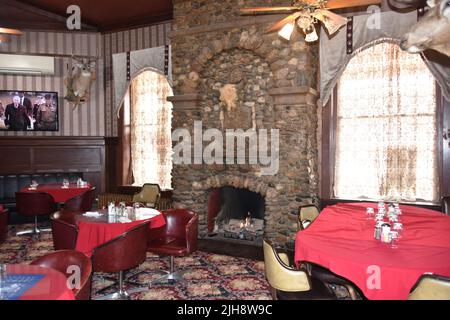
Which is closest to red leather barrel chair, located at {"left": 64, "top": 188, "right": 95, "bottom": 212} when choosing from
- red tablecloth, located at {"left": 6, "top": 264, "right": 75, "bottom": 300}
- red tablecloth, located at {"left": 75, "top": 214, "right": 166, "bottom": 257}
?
red tablecloth, located at {"left": 75, "top": 214, "right": 166, "bottom": 257}

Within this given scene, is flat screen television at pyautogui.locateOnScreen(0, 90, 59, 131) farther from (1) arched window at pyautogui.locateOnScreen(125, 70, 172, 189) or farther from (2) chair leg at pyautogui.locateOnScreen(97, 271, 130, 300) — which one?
(2) chair leg at pyautogui.locateOnScreen(97, 271, 130, 300)

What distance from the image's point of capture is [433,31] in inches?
130

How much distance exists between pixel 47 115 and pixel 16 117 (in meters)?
0.61

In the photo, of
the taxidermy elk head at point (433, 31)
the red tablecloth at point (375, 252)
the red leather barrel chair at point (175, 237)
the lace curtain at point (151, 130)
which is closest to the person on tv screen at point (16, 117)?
the lace curtain at point (151, 130)

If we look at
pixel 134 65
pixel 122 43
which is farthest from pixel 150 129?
pixel 122 43

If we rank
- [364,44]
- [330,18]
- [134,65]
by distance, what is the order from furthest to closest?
[134,65], [364,44], [330,18]

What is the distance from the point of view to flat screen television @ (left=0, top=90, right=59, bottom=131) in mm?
8219

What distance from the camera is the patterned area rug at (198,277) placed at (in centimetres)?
429

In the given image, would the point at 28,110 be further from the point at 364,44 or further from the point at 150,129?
the point at 364,44

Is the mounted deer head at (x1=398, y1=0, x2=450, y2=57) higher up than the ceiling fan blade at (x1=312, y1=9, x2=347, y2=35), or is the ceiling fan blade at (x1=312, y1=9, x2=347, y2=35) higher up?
the ceiling fan blade at (x1=312, y1=9, x2=347, y2=35)

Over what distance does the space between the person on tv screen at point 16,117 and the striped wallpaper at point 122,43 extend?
5.58 feet

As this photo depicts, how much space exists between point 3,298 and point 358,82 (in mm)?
5652

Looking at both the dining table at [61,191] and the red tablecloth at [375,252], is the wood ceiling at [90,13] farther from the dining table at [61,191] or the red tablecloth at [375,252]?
the red tablecloth at [375,252]

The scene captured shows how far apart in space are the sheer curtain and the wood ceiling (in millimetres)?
3866
